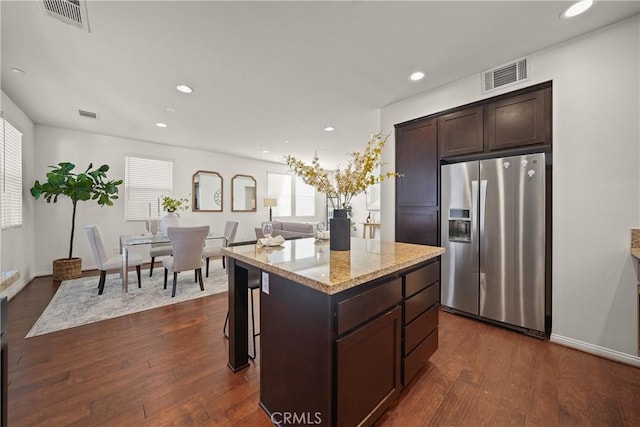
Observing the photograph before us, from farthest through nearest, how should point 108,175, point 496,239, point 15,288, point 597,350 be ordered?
point 108,175 → point 15,288 → point 496,239 → point 597,350

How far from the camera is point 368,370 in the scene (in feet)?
4.28

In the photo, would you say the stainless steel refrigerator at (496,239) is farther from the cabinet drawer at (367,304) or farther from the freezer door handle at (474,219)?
the cabinet drawer at (367,304)

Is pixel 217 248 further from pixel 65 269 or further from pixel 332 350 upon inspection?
pixel 332 350

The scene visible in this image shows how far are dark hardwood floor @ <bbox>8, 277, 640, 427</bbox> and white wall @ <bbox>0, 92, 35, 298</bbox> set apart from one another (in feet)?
4.86

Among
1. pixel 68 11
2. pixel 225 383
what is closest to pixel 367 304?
pixel 225 383

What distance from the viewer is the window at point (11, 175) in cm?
319

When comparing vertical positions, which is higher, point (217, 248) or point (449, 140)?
point (449, 140)

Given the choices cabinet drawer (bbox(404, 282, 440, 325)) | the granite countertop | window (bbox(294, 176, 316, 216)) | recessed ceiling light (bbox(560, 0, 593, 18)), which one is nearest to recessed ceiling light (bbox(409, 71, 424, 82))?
recessed ceiling light (bbox(560, 0, 593, 18))

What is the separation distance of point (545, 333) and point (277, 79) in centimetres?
378

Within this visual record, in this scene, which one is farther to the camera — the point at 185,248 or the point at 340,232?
the point at 185,248

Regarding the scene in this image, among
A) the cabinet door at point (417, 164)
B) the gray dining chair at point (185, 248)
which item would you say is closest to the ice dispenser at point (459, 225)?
the cabinet door at point (417, 164)

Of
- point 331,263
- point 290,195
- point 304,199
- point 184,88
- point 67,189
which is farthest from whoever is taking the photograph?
point 304,199

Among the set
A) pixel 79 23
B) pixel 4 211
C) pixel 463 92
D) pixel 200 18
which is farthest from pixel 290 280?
pixel 4 211

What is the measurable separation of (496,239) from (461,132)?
1249 mm
